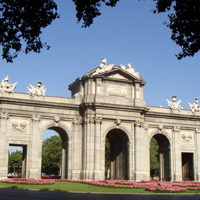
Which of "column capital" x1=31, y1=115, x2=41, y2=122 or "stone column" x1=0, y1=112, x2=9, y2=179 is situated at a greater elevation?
"column capital" x1=31, y1=115, x2=41, y2=122

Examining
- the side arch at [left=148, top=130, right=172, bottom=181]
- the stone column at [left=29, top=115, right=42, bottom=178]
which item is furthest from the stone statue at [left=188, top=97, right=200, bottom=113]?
the stone column at [left=29, top=115, right=42, bottom=178]

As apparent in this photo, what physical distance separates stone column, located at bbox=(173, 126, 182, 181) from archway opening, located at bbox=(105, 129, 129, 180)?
327 inches

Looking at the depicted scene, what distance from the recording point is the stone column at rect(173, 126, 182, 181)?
52.1 m

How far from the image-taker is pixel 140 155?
48.1m

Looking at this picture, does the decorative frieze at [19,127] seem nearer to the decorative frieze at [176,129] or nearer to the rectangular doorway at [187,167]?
the decorative frieze at [176,129]

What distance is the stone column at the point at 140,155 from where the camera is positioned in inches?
1859

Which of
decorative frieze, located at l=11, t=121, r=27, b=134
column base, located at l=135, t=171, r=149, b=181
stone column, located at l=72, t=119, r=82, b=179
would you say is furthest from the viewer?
column base, located at l=135, t=171, r=149, b=181

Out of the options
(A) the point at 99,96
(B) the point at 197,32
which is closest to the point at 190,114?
(A) the point at 99,96

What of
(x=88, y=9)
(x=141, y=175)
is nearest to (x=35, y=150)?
(x=141, y=175)

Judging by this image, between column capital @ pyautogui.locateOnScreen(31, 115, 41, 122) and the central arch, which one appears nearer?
column capital @ pyautogui.locateOnScreen(31, 115, 41, 122)

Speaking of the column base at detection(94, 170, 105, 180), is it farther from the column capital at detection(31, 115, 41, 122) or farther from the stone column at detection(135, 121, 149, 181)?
the column capital at detection(31, 115, 41, 122)

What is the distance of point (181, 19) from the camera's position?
1645 centimetres

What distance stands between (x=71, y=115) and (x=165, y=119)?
15.2 m

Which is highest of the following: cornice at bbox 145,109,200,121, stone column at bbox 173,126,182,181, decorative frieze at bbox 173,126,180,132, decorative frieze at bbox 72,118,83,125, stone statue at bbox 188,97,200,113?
stone statue at bbox 188,97,200,113
